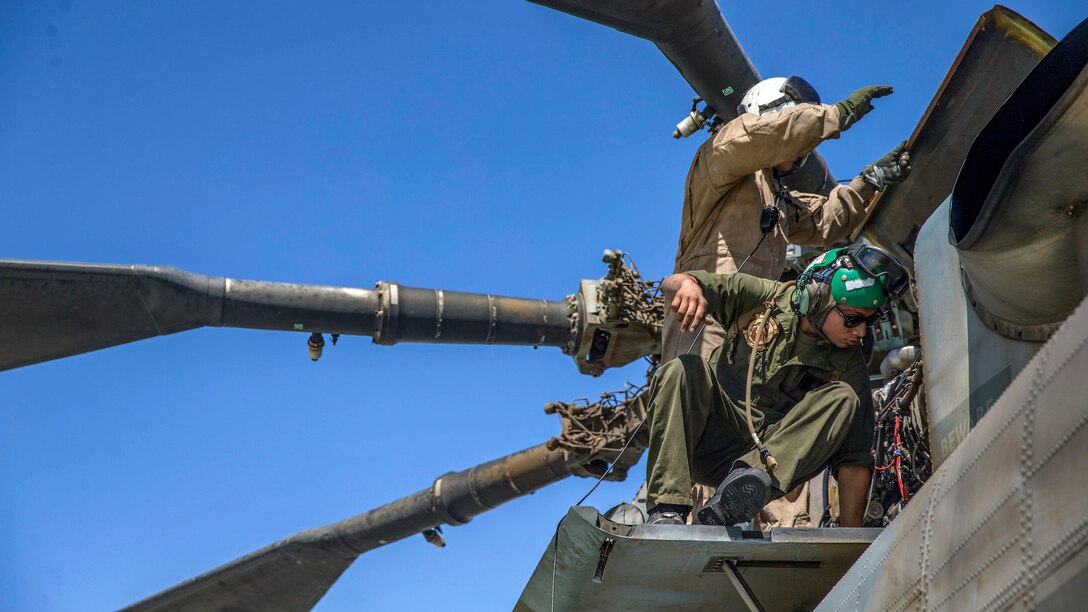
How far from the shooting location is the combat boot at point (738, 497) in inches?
174

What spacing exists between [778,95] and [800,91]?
135mm

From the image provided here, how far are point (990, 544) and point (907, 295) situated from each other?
17.3ft

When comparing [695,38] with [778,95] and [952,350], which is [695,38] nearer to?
[778,95]

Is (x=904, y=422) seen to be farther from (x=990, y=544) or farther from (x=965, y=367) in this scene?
(x=990, y=544)

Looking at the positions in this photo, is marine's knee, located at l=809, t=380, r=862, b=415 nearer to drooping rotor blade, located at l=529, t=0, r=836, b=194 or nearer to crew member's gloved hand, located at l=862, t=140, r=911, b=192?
crew member's gloved hand, located at l=862, t=140, r=911, b=192

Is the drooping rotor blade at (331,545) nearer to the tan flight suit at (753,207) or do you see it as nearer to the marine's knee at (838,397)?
the tan flight suit at (753,207)

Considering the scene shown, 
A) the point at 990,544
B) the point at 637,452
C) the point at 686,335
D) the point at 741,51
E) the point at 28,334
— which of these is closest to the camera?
the point at 990,544

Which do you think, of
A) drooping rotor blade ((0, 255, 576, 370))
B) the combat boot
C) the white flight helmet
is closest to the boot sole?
the combat boot

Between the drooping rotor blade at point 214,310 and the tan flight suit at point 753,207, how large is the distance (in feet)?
7.34

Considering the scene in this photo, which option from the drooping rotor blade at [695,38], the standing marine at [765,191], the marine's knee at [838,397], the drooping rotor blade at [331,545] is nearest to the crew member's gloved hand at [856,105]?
the standing marine at [765,191]

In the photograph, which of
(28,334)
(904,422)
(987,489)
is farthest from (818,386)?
(28,334)

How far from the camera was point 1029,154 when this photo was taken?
3.29 m

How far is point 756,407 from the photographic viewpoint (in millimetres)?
5184

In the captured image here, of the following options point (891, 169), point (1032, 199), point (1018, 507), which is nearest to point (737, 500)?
point (1032, 199)
